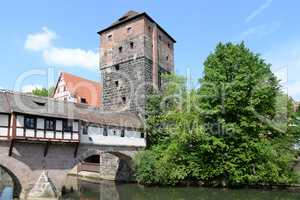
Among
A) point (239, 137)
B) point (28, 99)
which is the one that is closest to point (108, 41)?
point (28, 99)

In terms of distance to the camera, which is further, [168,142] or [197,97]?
[168,142]

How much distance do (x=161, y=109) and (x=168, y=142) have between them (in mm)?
3324

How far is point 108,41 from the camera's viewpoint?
1223 inches

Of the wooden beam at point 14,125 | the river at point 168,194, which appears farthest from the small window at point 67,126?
the river at point 168,194

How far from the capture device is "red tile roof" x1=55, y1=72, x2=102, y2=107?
120ft

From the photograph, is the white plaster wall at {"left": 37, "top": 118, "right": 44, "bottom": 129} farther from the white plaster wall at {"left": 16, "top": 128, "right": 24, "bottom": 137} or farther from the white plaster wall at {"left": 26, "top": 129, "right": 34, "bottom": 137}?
the white plaster wall at {"left": 16, "top": 128, "right": 24, "bottom": 137}

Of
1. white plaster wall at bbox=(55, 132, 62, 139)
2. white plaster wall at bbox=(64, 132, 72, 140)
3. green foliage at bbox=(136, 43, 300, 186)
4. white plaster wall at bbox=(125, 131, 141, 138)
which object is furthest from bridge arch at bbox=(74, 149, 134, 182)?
white plaster wall at bbox=(55, 132, 62, 139)

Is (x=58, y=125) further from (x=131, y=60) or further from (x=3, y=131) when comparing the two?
(x=131, y=60)

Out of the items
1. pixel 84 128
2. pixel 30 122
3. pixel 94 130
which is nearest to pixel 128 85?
pixel 94 130

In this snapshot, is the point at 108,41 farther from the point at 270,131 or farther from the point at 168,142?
the point at 270,131

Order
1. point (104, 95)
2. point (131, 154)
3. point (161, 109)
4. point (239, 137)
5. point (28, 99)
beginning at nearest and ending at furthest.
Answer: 1. point (28, 99)
2. point (239, 137)
3. point (131, 154)
4. point (161, 109)
5. point (104, 95)

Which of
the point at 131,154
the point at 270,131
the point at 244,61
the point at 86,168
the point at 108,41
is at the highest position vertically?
the point at 108,41

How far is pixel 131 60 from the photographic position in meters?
29.2

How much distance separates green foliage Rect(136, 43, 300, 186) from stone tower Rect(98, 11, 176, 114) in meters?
6.33
